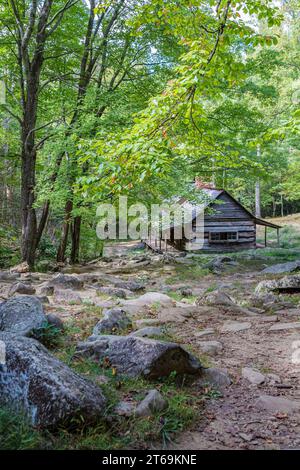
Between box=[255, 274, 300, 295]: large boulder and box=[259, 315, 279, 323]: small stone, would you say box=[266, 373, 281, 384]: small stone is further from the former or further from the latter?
box=[255, 274, 300, 295]: large boulder

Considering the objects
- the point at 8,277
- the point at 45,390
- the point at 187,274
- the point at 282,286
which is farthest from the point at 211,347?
the point at 187,274

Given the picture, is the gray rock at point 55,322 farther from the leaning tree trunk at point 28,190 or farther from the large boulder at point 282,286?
the leaning tree trunk at point 28,190

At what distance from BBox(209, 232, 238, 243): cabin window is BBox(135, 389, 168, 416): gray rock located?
2281cm

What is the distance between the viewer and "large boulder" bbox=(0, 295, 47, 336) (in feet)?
14.3

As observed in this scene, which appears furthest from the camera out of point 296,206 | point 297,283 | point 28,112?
point 296,206

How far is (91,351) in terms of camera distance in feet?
13.6

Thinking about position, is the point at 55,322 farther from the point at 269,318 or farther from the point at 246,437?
the point at 269,318

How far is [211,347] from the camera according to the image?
16.5 ft

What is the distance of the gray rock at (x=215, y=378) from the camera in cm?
394

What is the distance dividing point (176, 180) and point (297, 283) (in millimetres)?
6244

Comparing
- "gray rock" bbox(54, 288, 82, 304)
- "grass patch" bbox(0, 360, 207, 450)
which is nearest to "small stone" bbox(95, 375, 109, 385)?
"grass patch" bbox(0, 360, 207, 450)

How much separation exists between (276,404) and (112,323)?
2519 mm

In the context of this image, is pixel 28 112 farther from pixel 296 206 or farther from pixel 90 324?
pixel 296 206
